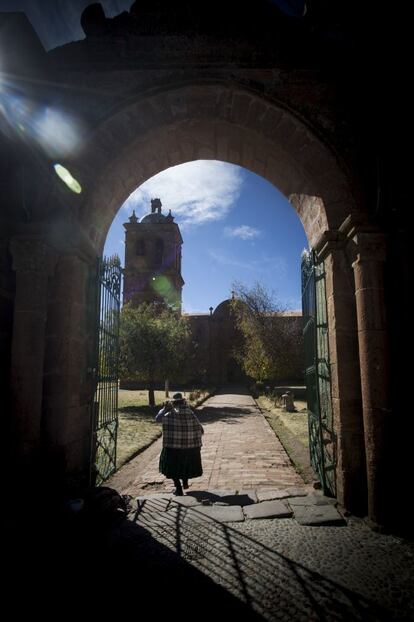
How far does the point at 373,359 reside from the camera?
407cm

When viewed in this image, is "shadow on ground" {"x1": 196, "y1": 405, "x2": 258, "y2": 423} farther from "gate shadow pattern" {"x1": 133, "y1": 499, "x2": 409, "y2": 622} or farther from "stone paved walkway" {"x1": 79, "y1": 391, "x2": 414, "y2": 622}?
"gate shadow pattern" {"x1": 133, "y1": 499, "x2": 409, "y2": 622}

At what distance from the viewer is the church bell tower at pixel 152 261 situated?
37.1 m

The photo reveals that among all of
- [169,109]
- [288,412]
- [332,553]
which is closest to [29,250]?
[169,109]

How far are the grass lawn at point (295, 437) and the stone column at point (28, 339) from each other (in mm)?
4047

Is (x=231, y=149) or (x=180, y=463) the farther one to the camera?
(x=231, y=149)

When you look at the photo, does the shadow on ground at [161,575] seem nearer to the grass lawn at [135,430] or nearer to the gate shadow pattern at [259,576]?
the gate shadow pattern at [259,576]

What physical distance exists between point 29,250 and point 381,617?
4.50 metres

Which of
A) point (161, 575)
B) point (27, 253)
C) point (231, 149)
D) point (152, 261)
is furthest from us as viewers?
point (152, 261)

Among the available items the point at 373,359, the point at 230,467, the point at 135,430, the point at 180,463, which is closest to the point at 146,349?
the point at 135,430

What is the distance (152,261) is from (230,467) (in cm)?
3209

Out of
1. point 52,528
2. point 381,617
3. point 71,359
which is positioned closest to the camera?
point 381,617

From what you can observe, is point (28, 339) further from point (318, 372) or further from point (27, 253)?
point (318, 372)

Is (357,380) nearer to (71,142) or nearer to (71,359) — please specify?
(71,359)

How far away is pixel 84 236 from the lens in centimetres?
470
